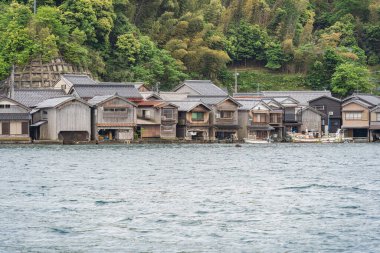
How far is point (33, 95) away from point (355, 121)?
2822 centimetres

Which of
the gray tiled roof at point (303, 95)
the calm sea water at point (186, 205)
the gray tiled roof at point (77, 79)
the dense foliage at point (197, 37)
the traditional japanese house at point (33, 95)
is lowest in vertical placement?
the calm sea water at point (186, 205)

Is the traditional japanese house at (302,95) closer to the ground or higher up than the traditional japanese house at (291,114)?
higher up

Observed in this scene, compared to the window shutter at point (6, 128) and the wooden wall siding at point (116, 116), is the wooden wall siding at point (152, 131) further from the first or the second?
the window shutter at point (6, 128)

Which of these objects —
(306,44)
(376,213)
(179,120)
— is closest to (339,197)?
(376,213)

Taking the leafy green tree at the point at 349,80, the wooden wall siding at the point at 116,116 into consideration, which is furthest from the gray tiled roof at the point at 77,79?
the leafy green tree at the point at 349,80

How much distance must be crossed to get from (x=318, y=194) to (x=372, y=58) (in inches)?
2797

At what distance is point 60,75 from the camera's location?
69.6 metres

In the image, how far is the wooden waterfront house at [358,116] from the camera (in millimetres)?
73125

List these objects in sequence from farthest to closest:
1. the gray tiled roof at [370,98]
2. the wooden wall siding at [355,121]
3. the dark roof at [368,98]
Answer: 1. the gray tiled roof at [370,98]
2. the dark roof at [368,98]
3. the wooden wall siding at [355,121]

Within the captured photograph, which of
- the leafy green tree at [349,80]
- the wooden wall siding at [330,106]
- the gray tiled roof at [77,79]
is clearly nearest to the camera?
the gray tiled roof at [77,79]

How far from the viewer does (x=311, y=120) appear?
248ft

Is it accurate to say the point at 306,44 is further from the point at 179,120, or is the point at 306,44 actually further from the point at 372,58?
the point at 179,120

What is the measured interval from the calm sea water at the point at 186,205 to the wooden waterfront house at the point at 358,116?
26.6 metres

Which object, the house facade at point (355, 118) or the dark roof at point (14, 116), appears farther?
the house facade at point (355, 118)
